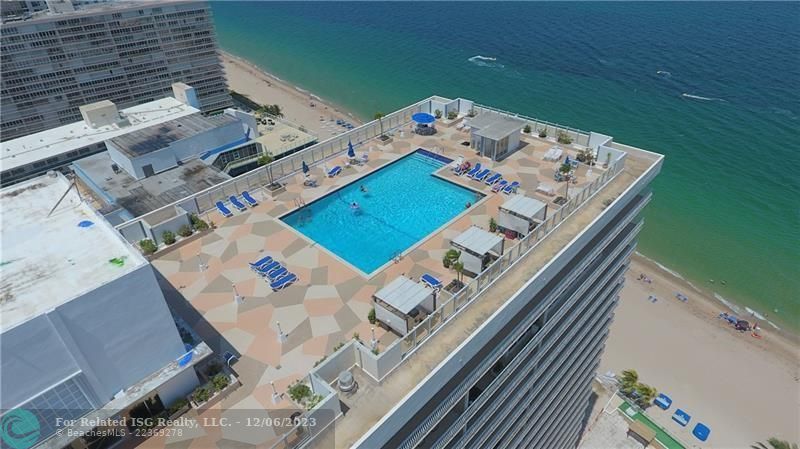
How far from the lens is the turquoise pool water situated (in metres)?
28.9

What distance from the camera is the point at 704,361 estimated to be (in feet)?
200

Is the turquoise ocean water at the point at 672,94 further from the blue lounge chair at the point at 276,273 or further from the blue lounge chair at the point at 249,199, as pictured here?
the blue lounge chair at the point at 276,273

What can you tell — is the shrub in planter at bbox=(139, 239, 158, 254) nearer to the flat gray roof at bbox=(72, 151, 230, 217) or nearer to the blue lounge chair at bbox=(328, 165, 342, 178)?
the blue lounge chair at bbox=(328, 165, 342, 178)

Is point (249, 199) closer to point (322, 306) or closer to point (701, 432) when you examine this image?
point (322, 306)

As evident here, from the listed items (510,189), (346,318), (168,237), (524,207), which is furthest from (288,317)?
(510,189)

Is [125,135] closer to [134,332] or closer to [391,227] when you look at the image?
[391,227]

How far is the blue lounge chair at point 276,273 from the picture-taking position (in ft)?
84.7

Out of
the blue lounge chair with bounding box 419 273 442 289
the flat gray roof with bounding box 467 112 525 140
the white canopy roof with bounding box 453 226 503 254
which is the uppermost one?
the flat gray roof with bounding box 467 112 525 140

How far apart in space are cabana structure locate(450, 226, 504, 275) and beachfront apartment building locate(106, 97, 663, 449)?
12 cm

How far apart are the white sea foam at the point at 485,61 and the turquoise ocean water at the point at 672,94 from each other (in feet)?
2.42

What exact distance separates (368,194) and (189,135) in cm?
4395

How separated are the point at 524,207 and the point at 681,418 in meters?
44.3

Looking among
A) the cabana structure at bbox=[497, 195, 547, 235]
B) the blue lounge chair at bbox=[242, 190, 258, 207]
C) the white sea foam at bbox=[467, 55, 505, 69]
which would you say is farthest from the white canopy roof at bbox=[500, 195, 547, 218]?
the white sea foam at bbox=[467, 55, 505, 69]

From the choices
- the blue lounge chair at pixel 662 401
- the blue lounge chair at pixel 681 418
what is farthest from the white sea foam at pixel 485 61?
the blue lounge chair at pixel 681 418
